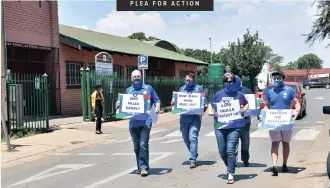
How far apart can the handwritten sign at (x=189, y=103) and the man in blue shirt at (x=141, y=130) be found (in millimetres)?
911

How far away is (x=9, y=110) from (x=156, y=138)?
4.63 m

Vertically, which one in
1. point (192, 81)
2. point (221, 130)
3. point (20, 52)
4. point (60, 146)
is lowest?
point (60, 146)

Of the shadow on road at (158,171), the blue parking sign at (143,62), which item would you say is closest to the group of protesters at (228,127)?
the shadow on road at (158,171)

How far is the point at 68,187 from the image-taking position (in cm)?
750

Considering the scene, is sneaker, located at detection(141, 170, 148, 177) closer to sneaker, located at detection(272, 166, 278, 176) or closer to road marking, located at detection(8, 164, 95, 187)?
road marking, located at detection(8, 164, 95, 187)

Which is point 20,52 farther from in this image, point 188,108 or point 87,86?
point 188,108

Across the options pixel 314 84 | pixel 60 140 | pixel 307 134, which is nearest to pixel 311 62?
pixel 314 84

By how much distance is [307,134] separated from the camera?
45.9 feet

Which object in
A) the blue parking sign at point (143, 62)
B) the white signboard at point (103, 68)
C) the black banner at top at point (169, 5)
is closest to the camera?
the black banner at top at point (169, 5)

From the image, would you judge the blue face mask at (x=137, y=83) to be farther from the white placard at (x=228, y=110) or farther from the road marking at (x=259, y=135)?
the road marking at (x=259, y=135)

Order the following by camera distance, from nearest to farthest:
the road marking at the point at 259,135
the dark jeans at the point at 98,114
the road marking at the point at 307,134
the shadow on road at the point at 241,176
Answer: the shadow on road at the point at 241,176 < the road marking at the point at 307,134 < the road marking at the point at 259,135 < the dark jeans at the point at 98,114

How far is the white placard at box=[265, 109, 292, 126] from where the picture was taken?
7.79 metres

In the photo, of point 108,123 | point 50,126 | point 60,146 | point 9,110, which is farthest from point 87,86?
point 60,146

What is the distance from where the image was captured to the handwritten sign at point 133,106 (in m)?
8.17
